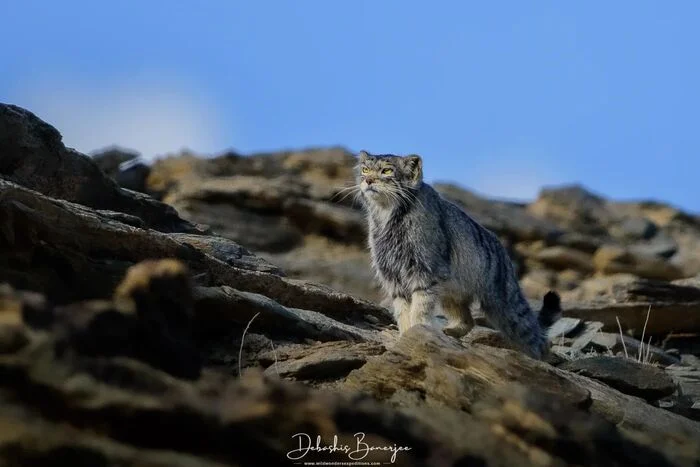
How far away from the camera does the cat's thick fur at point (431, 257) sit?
14.0 metres

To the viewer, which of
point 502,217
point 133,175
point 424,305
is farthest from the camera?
point 502,217

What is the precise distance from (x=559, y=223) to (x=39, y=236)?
31375 mm

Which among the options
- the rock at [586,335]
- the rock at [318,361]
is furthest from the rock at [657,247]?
the rock at [318,361]

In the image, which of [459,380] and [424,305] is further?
[424,305]

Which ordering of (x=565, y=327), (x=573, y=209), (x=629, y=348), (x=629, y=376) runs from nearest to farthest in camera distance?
(x=629, y=376)
(x=629, y=348)
(x=565, y=327)
(x=573, y=209)

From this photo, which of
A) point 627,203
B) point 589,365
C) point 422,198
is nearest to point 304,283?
point 422,198

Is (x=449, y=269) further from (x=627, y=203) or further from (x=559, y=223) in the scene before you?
(x=627, y=203)

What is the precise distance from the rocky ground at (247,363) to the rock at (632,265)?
13.7 m

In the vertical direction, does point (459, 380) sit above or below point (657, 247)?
below

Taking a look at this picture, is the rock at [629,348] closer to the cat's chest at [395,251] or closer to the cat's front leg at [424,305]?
the cat's front leg at [424,305]

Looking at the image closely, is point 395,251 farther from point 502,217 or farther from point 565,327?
point 502,217

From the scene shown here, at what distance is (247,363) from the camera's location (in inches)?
453

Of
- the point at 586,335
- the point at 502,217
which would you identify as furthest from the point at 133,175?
the point at 586,335

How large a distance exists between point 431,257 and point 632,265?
21.5 m
